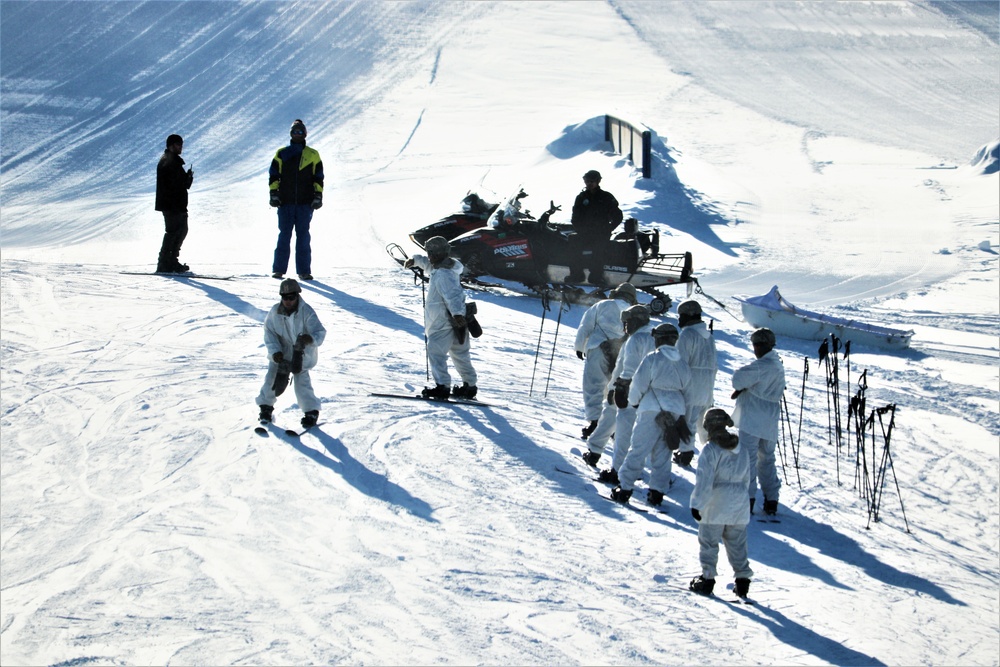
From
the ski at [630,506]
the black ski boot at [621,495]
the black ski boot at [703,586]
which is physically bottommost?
the black ski boot at [703,586]

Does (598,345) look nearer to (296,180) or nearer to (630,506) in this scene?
(630,506)

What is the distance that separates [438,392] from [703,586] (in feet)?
11.5

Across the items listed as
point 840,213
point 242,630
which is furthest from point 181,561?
point 840,213

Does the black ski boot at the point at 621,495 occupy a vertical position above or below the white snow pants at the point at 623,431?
below

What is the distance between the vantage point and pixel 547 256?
15.0 m

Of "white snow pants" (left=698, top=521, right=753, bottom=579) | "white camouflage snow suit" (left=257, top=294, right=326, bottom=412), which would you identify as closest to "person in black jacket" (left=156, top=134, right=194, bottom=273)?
"white camouflage snow suit" (left=257, top=294, right=326, bottom=412)

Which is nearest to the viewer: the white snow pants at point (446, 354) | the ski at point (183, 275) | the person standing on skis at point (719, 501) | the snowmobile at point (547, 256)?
the person standing on skis at point (719, 501)

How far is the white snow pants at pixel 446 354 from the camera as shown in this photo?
9508 mm

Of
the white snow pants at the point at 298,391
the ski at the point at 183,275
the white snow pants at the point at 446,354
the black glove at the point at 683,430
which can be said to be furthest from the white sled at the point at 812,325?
the white snow pants at the point at 298,391

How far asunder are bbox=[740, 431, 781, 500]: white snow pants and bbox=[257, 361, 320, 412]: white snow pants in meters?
3.14

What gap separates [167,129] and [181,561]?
64.6 ft

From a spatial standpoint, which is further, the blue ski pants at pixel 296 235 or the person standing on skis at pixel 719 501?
the blue ski pants at pixel 296 235

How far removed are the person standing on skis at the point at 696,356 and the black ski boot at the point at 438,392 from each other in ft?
6.84

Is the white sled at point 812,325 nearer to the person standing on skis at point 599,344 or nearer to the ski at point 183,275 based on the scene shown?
the person standing on skis at point 599,344
